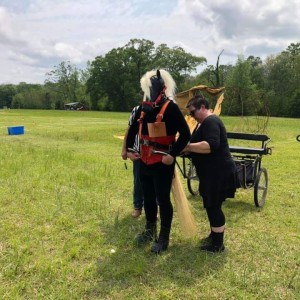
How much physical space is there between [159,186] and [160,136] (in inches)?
22.0

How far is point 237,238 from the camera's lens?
4.71 m

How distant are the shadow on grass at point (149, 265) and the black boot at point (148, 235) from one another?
0.08m

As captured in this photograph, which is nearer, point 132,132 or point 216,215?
point 216,215

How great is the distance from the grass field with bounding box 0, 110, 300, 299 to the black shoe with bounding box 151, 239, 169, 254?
0.07m

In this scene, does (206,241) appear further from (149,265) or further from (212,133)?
(212,133)

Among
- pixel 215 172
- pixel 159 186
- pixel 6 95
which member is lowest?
pixel 159 186

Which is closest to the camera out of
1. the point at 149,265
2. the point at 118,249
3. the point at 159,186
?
the point at 149,265

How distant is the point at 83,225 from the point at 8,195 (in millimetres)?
1772

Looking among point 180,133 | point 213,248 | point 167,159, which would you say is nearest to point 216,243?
point 213,248

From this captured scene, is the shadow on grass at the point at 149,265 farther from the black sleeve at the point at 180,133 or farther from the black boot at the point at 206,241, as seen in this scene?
the black sleeve at the point at 180,133

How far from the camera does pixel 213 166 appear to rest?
4.13 m

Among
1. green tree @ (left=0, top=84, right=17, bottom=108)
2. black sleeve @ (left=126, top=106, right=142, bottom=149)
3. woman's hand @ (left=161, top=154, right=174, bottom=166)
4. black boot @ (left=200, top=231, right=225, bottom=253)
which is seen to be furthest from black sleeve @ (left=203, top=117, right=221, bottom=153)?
green tree @ (left=0, top=84, right=17, bottom=108)

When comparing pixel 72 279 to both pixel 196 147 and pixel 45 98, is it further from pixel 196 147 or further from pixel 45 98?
pixel 45 98

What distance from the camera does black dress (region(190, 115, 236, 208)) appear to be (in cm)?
412
